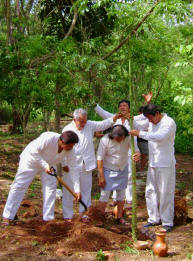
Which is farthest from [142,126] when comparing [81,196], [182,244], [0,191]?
[0,191]

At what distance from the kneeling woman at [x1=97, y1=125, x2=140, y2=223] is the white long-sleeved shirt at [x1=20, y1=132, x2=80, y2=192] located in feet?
1.34

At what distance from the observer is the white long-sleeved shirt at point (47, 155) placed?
459 centimetres

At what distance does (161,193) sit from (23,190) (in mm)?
2034

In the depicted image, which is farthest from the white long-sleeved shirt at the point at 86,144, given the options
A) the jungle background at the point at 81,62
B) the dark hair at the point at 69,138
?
the jungle background at the point at 81,62

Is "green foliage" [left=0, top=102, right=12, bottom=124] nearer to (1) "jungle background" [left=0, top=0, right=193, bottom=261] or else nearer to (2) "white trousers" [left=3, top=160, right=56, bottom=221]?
(1) "jungle background" [left=0, top=0, right=193, bottom=261]

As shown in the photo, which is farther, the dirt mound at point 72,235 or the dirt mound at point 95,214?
the dirt mound at point 95,214

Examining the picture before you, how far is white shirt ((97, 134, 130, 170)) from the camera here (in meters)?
5.02

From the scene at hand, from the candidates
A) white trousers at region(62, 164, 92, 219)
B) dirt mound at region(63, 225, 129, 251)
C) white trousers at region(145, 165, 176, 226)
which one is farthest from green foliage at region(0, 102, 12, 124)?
dirt mound at region(63, 225, 129, 251)

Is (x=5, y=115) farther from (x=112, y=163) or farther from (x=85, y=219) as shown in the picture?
(x=85, y=219)

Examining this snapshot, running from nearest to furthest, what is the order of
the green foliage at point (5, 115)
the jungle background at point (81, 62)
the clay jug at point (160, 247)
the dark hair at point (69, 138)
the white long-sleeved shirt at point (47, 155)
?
the clay jug at point (160, 247)
the dark hair at point (69, 138)
the jungle background at point (81, 62)
the white long-sleeved shirt at point (47, 155)
the green foliage at point (5, 115)

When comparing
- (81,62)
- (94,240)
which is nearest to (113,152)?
(94,240)

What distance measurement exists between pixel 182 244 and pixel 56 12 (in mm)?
7776

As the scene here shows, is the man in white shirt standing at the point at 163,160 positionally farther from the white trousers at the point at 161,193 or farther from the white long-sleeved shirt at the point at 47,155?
the white long-sleeved shirt at the point at 47,155

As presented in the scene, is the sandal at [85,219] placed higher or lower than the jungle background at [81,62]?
lower
